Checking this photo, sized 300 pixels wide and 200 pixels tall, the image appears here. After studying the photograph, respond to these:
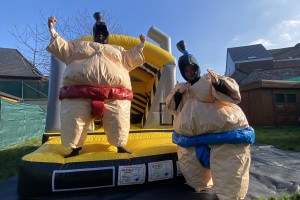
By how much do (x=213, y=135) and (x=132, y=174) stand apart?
0.94m

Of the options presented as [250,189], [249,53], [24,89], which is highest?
[249,53]

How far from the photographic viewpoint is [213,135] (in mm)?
2244

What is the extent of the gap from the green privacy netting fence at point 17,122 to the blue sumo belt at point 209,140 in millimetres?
5609

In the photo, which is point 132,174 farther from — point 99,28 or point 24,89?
point 24,89

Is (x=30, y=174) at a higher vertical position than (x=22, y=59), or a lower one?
lower

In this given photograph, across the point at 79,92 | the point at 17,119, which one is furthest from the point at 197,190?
the point at 17,119

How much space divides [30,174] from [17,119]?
230 inches

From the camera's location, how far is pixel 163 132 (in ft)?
13.0

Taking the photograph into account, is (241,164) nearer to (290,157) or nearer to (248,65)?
(290,157)

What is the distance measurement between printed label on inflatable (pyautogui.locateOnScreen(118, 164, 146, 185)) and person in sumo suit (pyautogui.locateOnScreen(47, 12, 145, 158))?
0.30 meters

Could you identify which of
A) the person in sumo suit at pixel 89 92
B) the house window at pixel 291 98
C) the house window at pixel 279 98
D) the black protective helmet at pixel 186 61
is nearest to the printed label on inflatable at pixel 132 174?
the person in sumo suit at pixel 89 92

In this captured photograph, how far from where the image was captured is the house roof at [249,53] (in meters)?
27.3

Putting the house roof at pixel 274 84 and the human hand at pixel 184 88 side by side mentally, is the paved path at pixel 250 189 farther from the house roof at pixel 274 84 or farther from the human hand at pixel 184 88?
the house roof at pixel 274 84

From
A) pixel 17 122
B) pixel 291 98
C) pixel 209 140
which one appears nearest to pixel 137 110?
pixel 209 140
